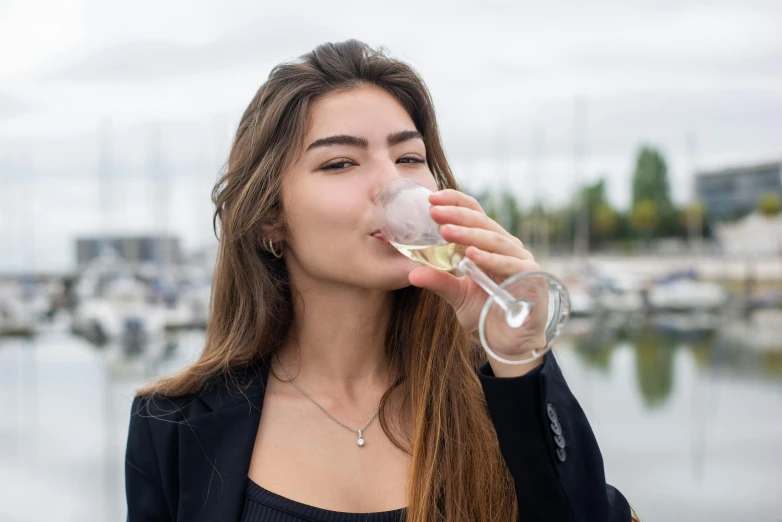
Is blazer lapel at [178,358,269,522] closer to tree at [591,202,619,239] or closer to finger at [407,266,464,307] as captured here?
finger at [407,266,464,307]

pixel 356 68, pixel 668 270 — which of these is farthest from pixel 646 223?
pixel 356 68

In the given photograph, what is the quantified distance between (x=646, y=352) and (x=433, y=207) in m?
21.7

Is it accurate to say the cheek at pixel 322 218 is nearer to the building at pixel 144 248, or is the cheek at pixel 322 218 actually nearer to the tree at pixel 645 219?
the building at pixel 144 248

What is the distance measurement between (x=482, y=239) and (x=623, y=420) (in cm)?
1226

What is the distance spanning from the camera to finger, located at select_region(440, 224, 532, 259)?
171 cm

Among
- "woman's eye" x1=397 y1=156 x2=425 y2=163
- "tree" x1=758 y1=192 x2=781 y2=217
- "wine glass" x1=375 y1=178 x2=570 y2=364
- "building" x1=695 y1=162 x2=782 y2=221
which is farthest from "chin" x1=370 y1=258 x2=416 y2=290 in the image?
"building" x1=695 y1=162 x2=782 y2=221

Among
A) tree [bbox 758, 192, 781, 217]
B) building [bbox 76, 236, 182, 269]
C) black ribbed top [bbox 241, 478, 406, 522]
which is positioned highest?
tree [bbox 758, 192, 781, 217]

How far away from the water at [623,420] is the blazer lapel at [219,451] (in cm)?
39

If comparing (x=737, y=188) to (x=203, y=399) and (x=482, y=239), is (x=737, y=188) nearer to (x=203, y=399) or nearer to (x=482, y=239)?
(x=203, y=399)

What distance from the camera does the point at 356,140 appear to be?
2.26 m

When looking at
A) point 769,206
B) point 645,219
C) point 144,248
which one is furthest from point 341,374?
point 645,219

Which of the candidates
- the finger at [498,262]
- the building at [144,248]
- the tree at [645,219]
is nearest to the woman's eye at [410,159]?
the finger at [498,262]

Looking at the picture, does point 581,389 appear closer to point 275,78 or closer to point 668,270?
point 275,78

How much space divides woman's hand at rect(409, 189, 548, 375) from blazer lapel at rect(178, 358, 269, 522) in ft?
2.80
